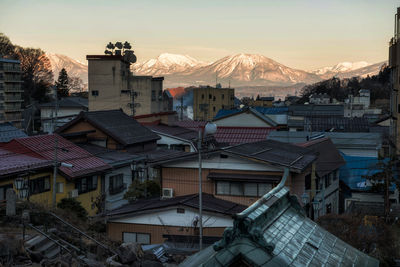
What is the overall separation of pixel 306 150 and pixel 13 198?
493 inches

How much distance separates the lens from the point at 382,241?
46.2 feet

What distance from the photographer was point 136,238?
668 inches

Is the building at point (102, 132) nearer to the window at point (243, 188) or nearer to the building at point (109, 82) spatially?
the window at point (243, 188)

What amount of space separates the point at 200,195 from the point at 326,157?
13.5 metres

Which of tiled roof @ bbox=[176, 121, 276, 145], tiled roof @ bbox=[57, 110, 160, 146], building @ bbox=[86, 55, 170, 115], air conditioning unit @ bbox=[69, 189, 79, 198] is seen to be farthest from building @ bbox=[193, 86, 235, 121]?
air conditioning unit @ bbox=[69, 189, 79, 198]

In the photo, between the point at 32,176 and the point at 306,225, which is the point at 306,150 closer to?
the point at 32,176

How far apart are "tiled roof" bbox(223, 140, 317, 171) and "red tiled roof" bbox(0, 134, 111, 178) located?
7.92 meters

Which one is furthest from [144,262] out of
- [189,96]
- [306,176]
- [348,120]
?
[189,96]

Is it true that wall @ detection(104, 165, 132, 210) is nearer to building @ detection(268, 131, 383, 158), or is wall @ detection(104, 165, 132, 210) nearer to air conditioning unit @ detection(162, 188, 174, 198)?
air conditioning unit @ detection(162, 188, 174, 198)

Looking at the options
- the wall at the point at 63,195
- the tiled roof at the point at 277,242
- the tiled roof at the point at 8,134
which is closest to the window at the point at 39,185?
the wall at the point at 63,195

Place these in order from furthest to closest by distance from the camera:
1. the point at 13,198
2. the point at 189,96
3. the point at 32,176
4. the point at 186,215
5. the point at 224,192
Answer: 1. the point at 189,96
2. the point at 32,176
3. the point at 224,192
4. the point at 186,215
5. the point at 13,198

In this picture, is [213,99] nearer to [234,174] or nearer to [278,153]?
[278,153]

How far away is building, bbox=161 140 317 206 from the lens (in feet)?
60.8

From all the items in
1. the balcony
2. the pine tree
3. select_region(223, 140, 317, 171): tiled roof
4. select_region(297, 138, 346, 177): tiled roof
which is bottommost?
select_region(297, 138, 346, 177): tiled roof
